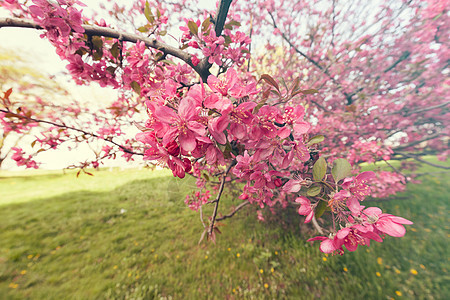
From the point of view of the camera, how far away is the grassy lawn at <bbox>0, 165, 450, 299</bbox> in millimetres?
2428

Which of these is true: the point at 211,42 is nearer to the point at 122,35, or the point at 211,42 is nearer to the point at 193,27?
the point at 193,27

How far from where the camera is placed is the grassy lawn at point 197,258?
7.97 ft

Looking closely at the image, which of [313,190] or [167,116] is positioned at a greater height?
[167,116]

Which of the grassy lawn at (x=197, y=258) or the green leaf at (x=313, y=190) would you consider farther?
the grassy lawn at (x=197, y=258)

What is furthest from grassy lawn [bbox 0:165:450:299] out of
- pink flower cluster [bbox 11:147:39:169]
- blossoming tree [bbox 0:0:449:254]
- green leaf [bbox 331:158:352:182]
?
pink flower cluster [bbox 11:147:39:169]

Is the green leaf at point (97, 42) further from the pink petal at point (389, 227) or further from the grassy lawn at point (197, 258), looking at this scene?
the pink petal at point (389, 227)

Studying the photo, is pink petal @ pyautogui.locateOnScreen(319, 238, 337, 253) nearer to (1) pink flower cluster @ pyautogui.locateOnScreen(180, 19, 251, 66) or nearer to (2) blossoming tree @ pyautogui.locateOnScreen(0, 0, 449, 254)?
(2) blossoming tree @ pyautogui.locateOnScreen(0, 0, 449, 254)


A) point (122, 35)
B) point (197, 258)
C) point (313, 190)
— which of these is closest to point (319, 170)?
point (313, 190)

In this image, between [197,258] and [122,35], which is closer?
[122,35]

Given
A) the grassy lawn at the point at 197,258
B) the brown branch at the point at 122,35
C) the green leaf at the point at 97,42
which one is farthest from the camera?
the grassy lawn at the point at 197,258

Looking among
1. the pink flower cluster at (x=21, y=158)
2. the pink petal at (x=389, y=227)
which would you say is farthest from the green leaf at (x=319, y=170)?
the pink flower cluster at (x=21, y=158)

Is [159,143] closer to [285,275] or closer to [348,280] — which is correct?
[285,275]

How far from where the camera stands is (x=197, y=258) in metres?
3.00

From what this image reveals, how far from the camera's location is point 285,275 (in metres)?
2.67
